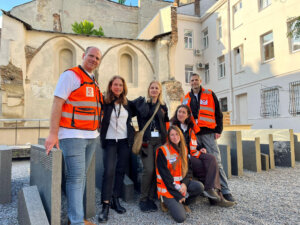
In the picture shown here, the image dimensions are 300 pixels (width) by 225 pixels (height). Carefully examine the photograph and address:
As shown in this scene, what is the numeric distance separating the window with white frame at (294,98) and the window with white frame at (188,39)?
11023mm

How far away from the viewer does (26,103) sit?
460 inches

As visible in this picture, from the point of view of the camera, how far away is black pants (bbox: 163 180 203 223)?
2872 millimetres

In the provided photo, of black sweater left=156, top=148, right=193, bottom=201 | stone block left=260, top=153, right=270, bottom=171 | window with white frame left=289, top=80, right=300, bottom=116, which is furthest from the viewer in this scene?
window with white frame left=289, top=80, right=300, bottom=116

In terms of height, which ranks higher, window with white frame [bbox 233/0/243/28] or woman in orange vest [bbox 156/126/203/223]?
window with white frame [bbox 233/0/243/28]

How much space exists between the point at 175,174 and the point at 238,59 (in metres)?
16.5

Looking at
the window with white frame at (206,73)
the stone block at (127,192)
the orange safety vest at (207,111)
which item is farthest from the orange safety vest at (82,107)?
the window with white frame at (206,73)

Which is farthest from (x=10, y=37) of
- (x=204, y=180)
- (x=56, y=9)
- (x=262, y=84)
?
(x=56, y=9)

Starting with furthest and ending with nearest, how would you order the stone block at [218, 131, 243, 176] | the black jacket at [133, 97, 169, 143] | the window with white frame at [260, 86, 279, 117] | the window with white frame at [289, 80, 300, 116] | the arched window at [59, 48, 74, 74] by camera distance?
the window with white frame at [260, 86, 279, 117] → the arched window at [59, 48, 74, 74] → the window with white frame at [289, 80, 300, 116] → the stone block at [218, 131, 243, 176] → the black jacket at [133, 97, 169, 143]

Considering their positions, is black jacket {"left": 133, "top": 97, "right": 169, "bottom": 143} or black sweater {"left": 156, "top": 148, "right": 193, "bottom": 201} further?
black jacket {"left": 133, "top": 97, "right": 169, "bottom": 143}

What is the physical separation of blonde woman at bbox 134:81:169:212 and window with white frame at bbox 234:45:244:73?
50.1 feet

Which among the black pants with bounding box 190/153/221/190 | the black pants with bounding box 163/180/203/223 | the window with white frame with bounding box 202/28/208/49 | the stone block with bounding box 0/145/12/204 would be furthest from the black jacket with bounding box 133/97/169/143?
the window with white frame with bounding box 202/28/208/49

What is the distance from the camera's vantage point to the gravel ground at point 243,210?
2926mm

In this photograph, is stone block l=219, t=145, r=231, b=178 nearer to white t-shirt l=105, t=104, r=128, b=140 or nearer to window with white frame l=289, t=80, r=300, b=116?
white t-shirt l=105, t=104, r=128, b=140

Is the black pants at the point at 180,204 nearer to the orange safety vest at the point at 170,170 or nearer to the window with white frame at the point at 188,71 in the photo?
the orange safety vest at the point at 170,170
